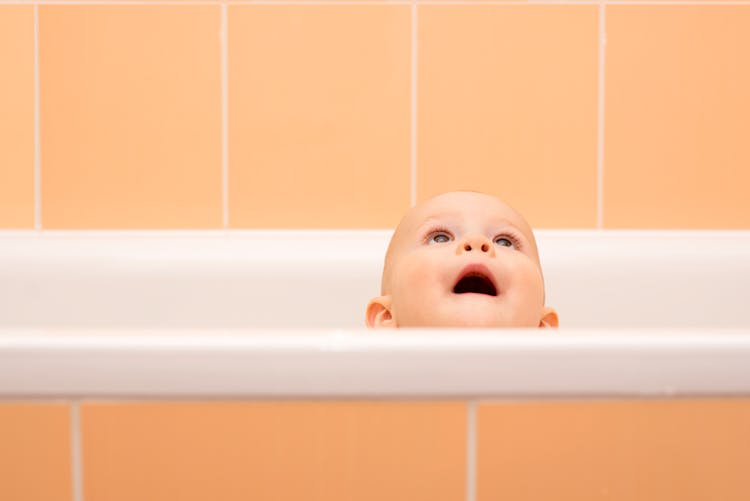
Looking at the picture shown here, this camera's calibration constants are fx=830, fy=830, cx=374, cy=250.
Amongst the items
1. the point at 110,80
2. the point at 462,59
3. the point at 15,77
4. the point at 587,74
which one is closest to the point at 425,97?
the point at 462,59

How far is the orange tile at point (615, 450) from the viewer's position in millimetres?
473

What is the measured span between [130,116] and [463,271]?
76 cm

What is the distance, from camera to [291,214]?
1.39 meters

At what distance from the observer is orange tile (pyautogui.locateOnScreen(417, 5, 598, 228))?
1.38 m

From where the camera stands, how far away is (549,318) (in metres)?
0.98

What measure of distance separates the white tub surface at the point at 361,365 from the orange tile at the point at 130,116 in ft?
3.10

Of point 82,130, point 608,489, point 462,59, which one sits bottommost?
point 608,489

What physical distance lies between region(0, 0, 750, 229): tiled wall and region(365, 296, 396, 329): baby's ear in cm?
42

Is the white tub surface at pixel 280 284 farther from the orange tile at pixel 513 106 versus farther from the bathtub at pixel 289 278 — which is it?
the orange tile at pixel 513 106

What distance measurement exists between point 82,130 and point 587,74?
849mm

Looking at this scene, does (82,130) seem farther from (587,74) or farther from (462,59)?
(587,74)

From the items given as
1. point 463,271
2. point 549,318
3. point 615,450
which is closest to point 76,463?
point 615,450

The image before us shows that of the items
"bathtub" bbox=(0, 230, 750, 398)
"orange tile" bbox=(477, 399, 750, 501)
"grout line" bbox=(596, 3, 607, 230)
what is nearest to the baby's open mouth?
"bathtub" bbox=(0, 230, 750, 398)

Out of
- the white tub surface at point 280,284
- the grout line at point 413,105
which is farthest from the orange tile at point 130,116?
the grout line at point 413,105
